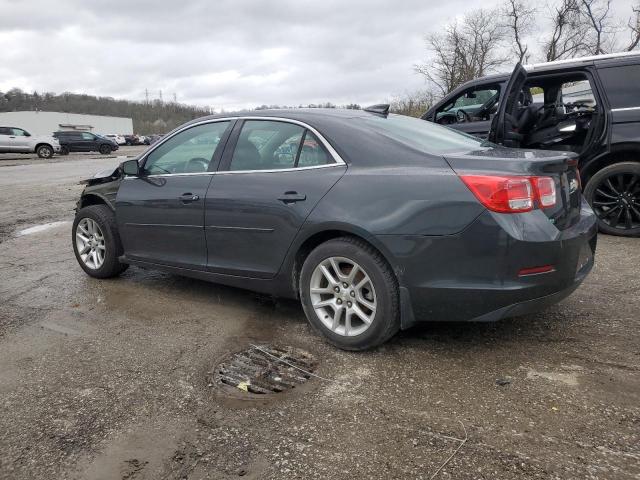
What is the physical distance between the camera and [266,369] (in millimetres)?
3160

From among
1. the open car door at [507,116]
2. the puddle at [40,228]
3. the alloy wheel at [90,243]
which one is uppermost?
the open car door at [507,116]

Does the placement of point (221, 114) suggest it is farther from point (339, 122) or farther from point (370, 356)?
point (370, 356)

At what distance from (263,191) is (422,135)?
1.16 meters

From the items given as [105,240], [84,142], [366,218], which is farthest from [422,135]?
[84,142]

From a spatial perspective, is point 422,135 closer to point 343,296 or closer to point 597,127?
point 343,296

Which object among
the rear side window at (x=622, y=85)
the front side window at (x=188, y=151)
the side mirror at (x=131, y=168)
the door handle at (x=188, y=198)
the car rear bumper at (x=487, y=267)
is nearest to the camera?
the car rear bumper at (x=487, y=267)

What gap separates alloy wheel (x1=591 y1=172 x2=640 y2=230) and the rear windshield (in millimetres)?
2729

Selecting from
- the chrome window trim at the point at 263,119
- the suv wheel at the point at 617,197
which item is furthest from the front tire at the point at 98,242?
the suv wheel at the point at 617,197

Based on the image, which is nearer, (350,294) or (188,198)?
(350,294)

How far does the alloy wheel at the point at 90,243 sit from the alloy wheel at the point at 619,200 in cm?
531

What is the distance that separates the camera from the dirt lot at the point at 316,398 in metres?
2.25

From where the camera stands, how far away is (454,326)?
367 cm

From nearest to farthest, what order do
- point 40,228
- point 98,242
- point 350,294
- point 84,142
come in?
point 350,294
point 98,242
point 40,228
point 84,142

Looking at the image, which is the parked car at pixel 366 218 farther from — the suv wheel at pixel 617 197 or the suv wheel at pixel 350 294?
the suv wheel at pixel 617 197
